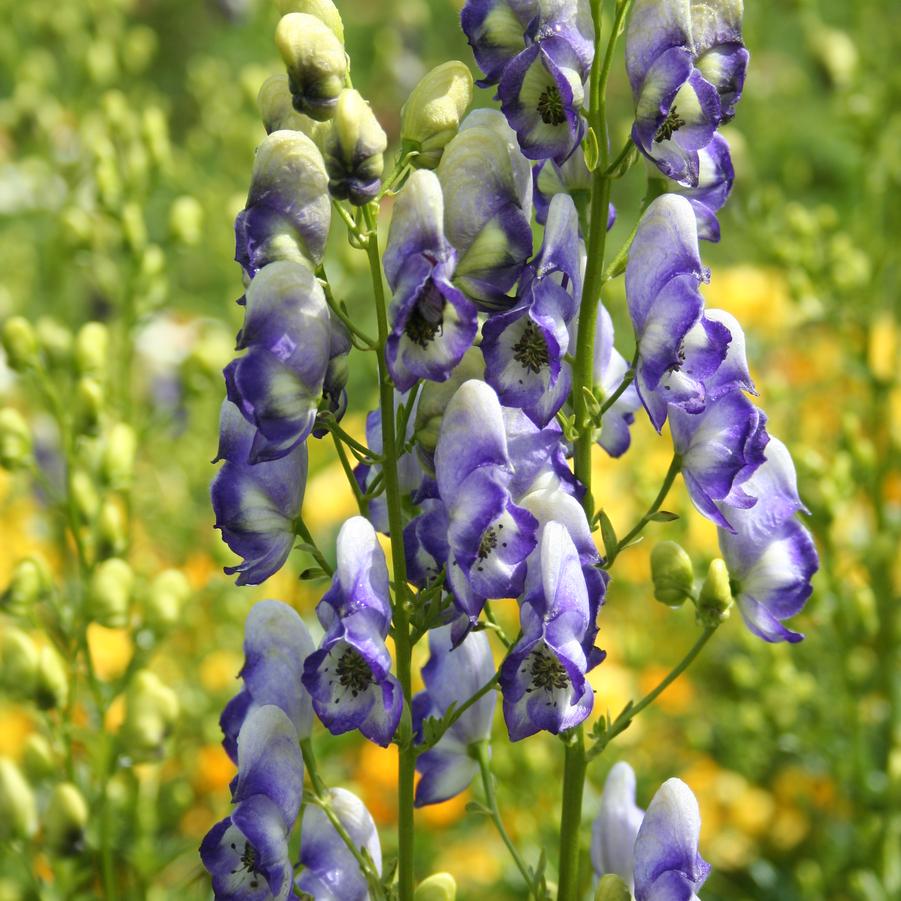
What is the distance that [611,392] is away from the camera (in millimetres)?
1493

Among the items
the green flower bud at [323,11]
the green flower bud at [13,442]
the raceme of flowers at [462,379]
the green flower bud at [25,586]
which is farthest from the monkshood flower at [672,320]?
the green flower bud at [13,442]

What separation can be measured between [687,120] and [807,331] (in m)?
2.85

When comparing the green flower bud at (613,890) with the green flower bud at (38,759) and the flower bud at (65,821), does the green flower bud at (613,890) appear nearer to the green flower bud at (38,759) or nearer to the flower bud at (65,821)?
the flower bud at (65,821)

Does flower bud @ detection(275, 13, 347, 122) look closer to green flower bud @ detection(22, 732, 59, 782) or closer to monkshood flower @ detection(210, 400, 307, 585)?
monkshood flower @ detection(210, 400, 307, 585)

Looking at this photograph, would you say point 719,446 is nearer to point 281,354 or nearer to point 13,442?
point 281,354

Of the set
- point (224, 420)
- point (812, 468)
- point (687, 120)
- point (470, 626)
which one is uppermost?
point (812, 468)

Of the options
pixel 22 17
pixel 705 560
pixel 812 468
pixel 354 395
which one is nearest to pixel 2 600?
pixel 705 560

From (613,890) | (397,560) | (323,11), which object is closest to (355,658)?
(397,560)

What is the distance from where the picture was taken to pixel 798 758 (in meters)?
2.95

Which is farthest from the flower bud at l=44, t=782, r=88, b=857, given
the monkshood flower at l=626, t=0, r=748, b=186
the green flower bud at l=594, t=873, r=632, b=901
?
the monkshood flower at l=626, t=0, r=748, b=186

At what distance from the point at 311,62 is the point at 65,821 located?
1.13m

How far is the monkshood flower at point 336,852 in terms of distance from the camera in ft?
4.59

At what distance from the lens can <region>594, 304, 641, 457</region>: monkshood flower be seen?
1.47m

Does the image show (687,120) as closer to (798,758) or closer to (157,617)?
(157,617)
